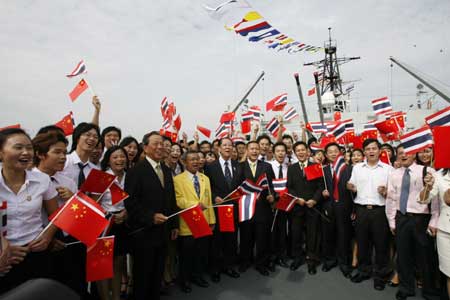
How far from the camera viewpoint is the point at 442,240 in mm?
2961

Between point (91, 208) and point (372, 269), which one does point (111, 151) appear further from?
point (372, 269)

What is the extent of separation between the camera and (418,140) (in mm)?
3088

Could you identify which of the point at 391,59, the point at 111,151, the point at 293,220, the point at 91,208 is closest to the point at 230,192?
the point at 293,220

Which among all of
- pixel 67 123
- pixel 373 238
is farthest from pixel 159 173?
pixel 67 123

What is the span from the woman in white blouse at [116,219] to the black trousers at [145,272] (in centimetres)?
21

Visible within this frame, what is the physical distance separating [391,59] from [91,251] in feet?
46.1

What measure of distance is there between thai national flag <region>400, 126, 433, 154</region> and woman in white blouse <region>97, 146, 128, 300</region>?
3.33 metres

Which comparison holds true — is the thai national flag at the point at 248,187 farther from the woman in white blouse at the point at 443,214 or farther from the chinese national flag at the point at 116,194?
the woman in white blouse at the point at 443,214

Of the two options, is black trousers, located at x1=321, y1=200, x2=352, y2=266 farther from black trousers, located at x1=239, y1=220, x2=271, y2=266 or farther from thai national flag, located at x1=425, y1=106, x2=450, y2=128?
thai national flag, located at x1=425, y1=106, x2=450, y2=128

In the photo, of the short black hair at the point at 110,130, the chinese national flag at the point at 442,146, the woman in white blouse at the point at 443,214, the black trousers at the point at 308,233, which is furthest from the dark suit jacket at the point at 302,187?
the short black hair at the point at 110,130

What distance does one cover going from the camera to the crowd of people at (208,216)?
6.84 feet

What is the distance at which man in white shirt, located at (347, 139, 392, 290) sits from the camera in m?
3.80

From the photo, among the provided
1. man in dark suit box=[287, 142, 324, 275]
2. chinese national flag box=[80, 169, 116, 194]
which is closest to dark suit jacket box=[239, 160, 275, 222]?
man in dark suit box=[287, 142, 324, 275]

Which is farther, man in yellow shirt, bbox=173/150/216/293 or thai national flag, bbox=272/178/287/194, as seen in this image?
thai national flag, bbox=272/178/287/194
